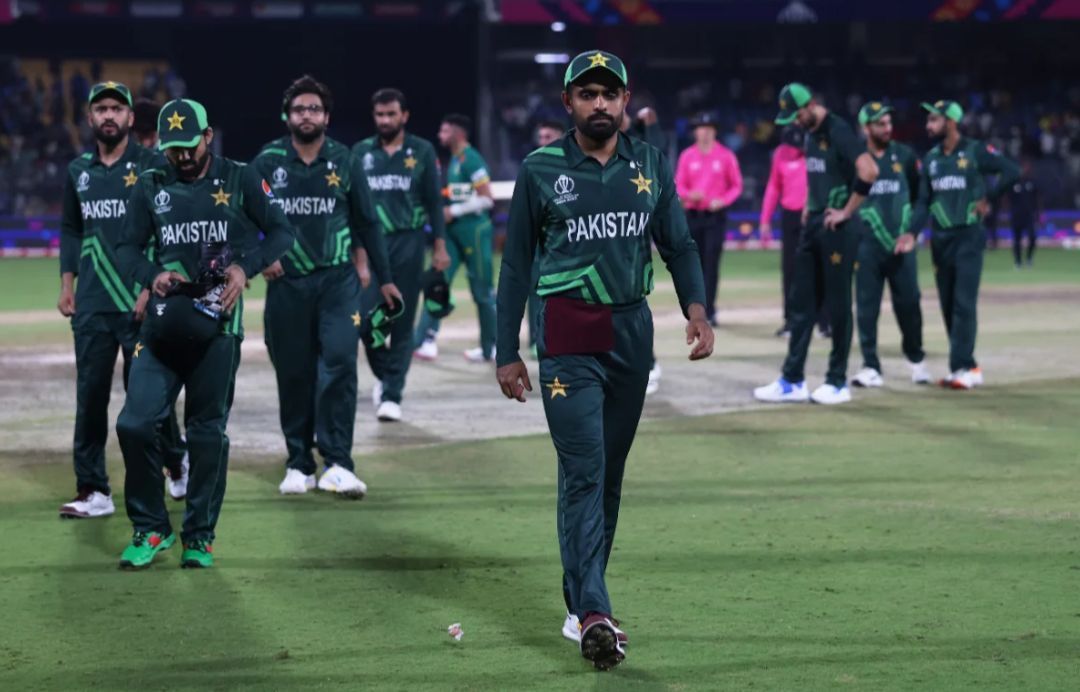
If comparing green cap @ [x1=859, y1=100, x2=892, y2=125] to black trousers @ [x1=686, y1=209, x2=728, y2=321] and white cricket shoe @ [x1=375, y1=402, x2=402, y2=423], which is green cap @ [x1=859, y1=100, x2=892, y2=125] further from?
black trousers @ [x1=686, y1=209, x2=728, y2=321]

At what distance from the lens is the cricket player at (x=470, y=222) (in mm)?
15594

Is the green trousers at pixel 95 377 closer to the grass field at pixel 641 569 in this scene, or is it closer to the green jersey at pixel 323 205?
the grass field at pixel 641 569

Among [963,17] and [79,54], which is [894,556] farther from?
[79,54]

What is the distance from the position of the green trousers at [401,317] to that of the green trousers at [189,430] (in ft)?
14.6

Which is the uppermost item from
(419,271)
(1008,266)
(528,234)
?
(528,234)

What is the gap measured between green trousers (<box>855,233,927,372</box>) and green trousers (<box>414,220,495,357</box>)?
3.59 m

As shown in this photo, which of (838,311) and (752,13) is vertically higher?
(752,13)

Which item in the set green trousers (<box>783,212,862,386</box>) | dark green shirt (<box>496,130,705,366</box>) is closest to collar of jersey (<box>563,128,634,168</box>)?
dark green shirt (<box>496,130,705,366</box>)

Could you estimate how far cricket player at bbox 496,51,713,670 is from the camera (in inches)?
244

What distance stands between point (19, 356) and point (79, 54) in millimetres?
26065

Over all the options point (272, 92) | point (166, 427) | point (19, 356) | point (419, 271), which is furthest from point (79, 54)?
point (166, 427)

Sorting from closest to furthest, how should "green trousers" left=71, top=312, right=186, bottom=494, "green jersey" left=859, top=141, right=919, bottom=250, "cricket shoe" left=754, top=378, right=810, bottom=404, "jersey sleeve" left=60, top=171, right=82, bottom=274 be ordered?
"green trousers" left=71, top=312, right=186, bottom=494, "jersey sleeve" left=60, top=171, right=82, bottom=274, "cricket shoe" left=754, top=378, right=810, bottom=404, "green jersey" left=859, top=141, right=919, bottom=250

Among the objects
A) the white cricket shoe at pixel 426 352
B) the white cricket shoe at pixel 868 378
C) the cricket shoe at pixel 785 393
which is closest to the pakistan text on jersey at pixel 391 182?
the cricket shoe at pixel 785 393

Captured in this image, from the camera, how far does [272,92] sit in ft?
135
